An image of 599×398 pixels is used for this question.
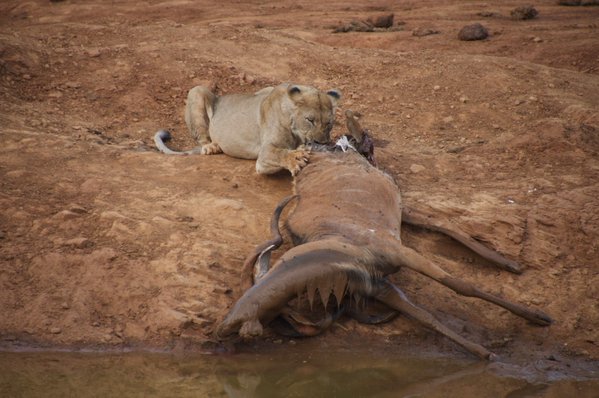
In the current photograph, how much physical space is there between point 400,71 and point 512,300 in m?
4.90

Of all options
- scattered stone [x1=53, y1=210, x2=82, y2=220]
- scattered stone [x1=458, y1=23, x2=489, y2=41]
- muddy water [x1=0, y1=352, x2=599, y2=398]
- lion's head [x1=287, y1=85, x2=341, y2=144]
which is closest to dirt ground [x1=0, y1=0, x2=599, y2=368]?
scattered stone [x1=53, y1=210, x2=82, y2=220]

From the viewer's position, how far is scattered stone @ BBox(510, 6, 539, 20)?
14.2 m

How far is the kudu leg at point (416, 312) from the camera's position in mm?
4961

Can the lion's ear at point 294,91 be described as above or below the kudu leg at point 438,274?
above

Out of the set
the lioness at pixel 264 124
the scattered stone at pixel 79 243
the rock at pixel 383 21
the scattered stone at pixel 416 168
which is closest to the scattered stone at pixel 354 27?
the rock at pixel 383 21

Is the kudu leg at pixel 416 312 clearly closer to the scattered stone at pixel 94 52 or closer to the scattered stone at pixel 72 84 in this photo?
the scattered stone at pixel 72 84

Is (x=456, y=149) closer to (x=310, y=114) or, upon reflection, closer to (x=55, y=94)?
(x=310, y=114)

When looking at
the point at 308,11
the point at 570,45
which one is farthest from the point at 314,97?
the point at 308,11

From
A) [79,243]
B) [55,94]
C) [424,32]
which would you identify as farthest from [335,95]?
[424,32]

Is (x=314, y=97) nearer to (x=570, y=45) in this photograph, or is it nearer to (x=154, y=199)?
(x=154, y=199)

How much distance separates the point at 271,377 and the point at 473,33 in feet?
31.0

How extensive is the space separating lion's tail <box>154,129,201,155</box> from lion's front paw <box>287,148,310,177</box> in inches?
64.2

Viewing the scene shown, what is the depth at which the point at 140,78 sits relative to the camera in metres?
9.45

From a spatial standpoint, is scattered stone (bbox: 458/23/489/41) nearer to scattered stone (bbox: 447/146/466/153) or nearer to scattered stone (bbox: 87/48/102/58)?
scattered stone (bbox: 447/146/466/153)
